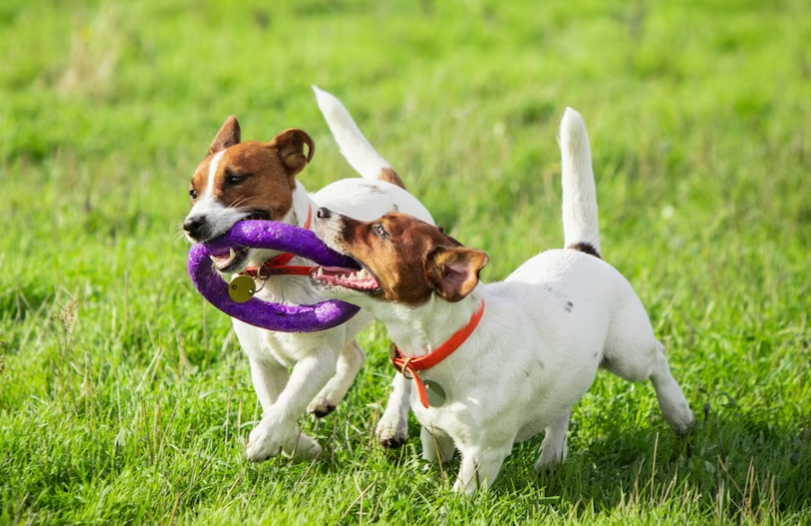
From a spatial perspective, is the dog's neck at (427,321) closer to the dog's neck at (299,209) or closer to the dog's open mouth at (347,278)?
the dog's open mouth at (347,278)

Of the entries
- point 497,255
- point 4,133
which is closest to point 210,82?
point 4,133

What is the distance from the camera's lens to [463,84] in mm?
11117

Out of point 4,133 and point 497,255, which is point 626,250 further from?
point 4,133

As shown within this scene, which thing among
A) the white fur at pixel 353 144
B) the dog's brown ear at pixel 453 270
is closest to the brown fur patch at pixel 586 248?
the white fur at pixel 353 144

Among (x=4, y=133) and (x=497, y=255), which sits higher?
(x=4, y=133)

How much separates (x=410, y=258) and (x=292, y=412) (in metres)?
0.98

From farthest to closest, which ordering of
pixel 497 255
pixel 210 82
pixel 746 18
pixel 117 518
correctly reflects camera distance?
pixel 746 18 < pixel 210 82 < pixel 497 255 < pixel 117 518

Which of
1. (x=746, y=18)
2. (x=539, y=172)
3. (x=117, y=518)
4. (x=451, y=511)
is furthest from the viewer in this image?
(x=746, y=18)

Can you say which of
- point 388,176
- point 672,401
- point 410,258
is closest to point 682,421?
point 672,401

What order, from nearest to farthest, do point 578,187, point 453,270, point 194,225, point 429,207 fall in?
point 453,270, point 194,225, point 578,187, point 429,207

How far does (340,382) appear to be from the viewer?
502cm

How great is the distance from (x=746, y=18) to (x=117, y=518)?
13.3 metres

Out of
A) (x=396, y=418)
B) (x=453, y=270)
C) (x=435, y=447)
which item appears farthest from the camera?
(x=396, y=418)

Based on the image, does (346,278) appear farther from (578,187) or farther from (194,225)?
(578,187)
